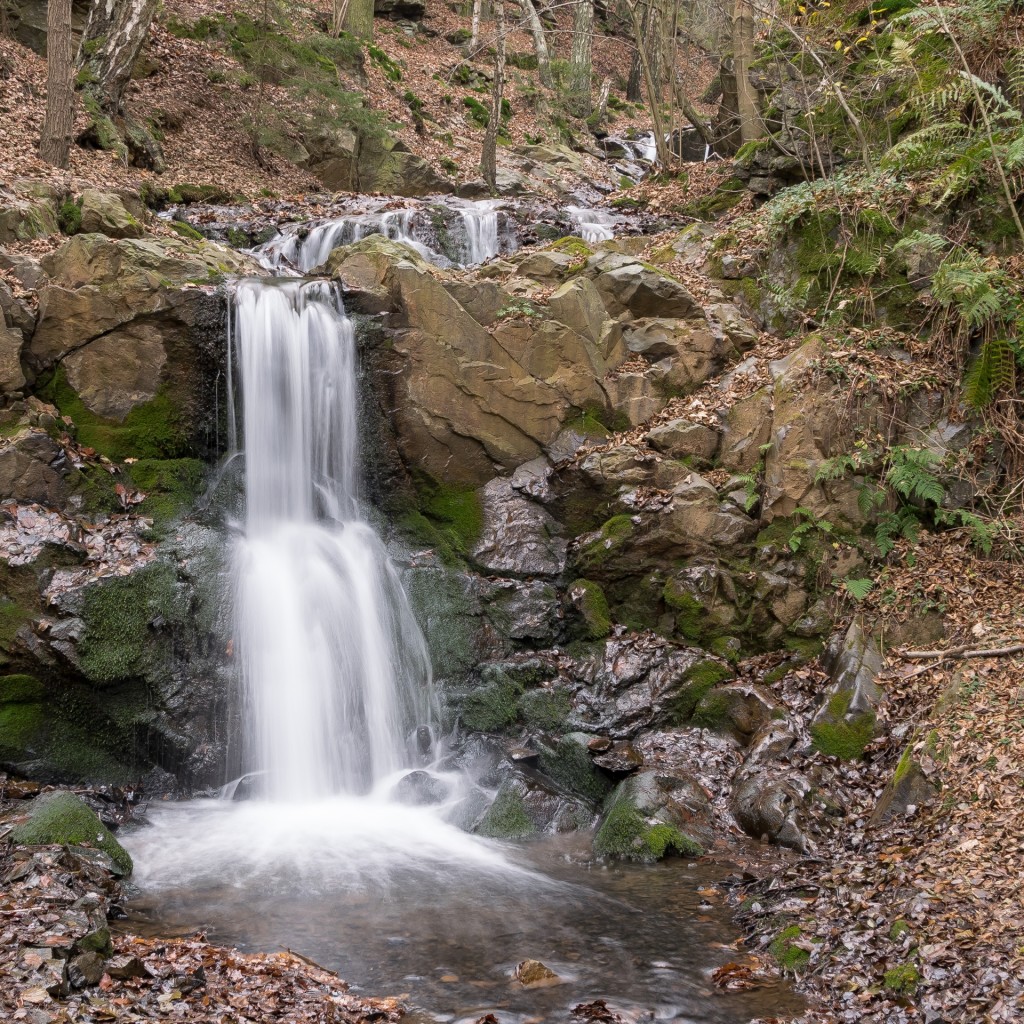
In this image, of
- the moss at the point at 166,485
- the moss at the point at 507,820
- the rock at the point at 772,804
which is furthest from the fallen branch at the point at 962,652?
the moss at the point at 166,485

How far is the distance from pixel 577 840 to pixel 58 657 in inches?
182

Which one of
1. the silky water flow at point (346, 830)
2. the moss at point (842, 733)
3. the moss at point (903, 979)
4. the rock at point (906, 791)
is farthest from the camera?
the moss at point (842, 733)

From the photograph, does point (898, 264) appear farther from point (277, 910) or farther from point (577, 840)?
point (277, 910)

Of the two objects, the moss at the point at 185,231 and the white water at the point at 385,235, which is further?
the white water at the point at 385,235

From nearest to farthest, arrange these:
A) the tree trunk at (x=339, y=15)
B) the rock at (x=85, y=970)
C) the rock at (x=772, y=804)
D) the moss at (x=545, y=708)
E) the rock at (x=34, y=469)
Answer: the rock at (x=85, y=970), the rock at (x=772, y=804), the rock at (x=34, y=469), the moss at (x=545, y=708), the tree trunk at (x=339, y=15)

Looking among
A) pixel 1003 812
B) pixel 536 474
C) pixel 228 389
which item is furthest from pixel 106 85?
pixel 1003 812

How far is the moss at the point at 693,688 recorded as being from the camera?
332 inches

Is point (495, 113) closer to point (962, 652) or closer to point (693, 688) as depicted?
point (693, 688)

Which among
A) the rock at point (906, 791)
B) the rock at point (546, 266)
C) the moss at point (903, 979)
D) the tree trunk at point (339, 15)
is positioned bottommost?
the moss at point (903, 979)

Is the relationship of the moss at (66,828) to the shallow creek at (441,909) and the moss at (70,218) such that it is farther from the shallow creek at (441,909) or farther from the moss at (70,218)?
the moss at (70,218)

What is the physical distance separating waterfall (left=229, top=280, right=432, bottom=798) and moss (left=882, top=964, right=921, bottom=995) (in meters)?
4.86

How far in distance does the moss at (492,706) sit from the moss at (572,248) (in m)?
6.20

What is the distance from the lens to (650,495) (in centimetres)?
947

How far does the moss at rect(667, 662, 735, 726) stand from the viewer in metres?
8.44
